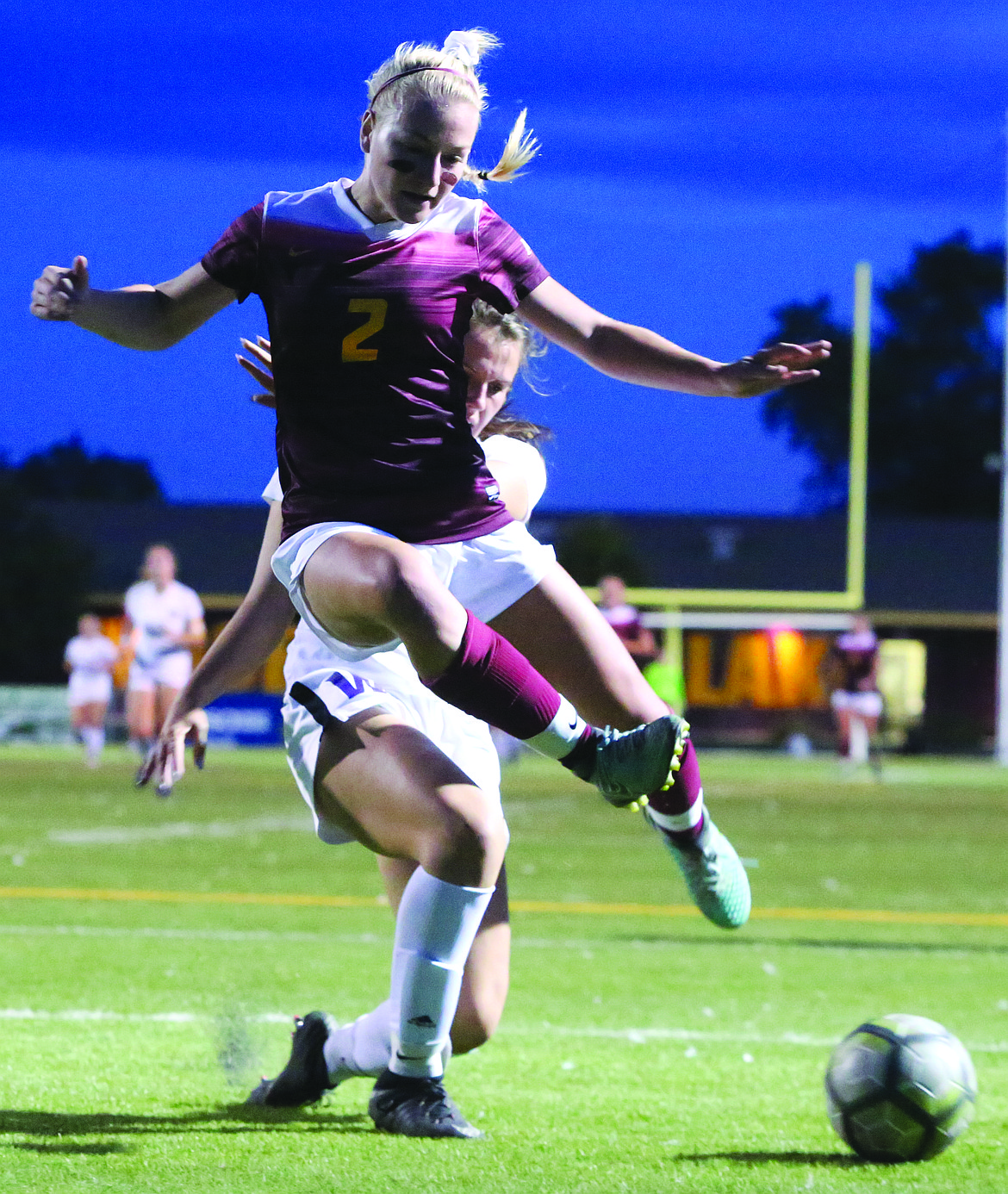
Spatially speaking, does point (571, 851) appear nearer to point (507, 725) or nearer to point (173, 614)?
point (173, 614)

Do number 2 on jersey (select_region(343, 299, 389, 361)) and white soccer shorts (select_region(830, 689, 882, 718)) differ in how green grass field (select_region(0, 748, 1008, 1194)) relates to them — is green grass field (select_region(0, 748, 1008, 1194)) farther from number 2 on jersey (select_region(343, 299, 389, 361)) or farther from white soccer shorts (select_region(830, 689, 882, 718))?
white soccer shorts (select_region(830, 689, 882, 718))

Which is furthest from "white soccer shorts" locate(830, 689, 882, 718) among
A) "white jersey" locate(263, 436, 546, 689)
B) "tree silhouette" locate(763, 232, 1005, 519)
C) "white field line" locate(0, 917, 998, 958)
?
"tree silhouette" locate(763, 232, 1005, 519)

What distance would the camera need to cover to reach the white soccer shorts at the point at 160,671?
1862 centimetres

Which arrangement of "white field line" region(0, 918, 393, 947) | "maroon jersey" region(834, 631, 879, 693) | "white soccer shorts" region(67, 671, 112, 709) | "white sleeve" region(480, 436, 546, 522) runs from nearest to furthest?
"white sleeve" region(480, 436, 546, 522)
"white field line" region(0, 918, 393, 947)
"white soccer shorts" region(67, 671, 112, 709)
"maroon jersey" region(834, 631, 879, 693)

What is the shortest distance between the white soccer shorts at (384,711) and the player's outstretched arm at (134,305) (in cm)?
87

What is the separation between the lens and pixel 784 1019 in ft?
20.8

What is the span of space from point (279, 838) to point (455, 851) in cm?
951

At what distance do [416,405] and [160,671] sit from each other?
15.1 meters

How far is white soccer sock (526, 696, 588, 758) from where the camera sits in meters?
3.86

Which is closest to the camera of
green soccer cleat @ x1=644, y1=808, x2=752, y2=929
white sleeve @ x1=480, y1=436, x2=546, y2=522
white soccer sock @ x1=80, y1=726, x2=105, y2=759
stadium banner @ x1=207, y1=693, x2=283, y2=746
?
green soccer cleat @ x1=644, y1=808, x2=752, y2=929

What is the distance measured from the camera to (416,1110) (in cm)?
409

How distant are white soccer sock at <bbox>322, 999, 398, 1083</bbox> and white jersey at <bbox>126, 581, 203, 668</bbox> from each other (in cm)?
1407

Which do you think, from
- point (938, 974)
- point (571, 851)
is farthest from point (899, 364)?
point (938, 974)

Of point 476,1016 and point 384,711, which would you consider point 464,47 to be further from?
point 476,1016
